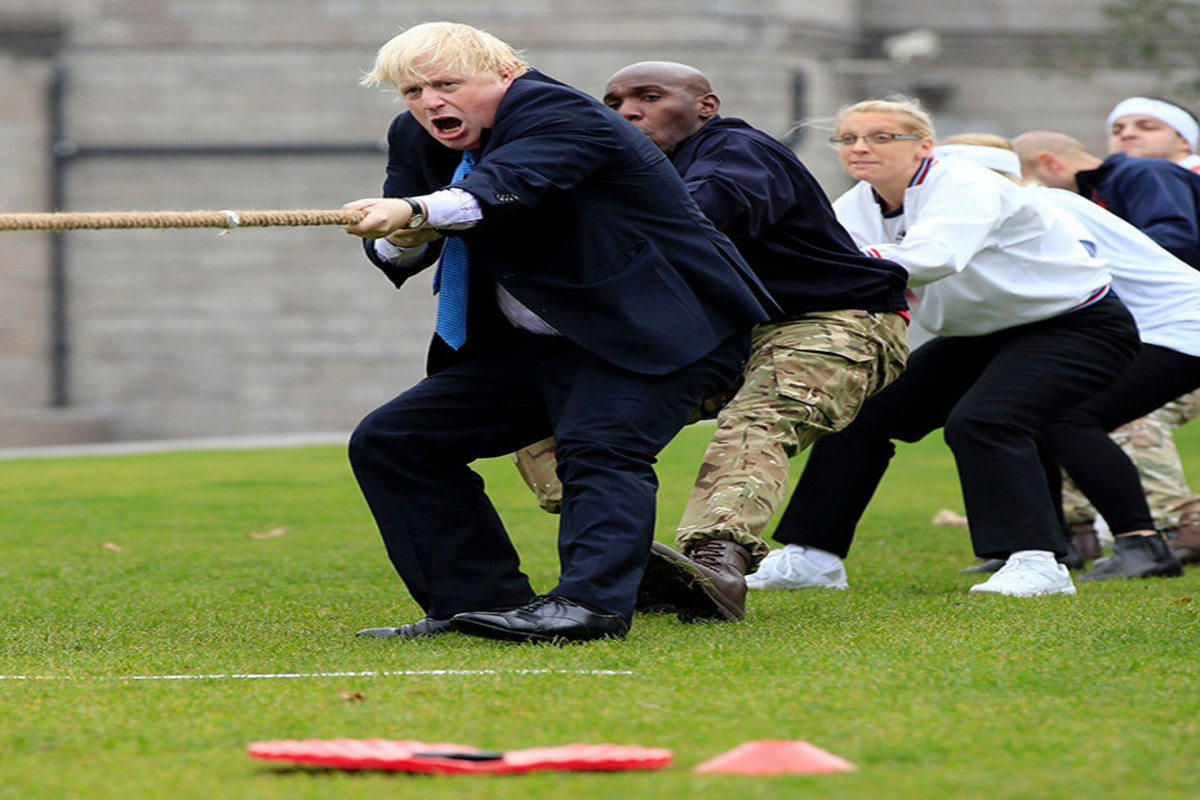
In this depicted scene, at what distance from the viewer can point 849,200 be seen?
20.8 feet

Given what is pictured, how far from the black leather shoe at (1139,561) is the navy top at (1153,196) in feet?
4.87

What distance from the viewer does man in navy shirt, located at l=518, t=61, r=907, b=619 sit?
513cm

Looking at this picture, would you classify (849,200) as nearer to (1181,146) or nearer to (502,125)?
(502,125)

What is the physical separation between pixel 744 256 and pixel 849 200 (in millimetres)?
1039

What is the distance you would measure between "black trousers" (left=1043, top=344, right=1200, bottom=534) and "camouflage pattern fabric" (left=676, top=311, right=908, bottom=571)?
3.84 ft

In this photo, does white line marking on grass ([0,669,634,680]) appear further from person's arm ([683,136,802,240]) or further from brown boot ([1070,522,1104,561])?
brown boot ([1070,522,1104,561])

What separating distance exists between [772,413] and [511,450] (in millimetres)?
770

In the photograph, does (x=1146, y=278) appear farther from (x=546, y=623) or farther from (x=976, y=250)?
(x=546, y=623)

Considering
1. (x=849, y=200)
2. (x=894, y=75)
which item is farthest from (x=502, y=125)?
(x=894, y=75)

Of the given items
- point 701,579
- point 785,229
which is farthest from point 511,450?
point 785,229

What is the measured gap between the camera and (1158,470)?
7.37 m

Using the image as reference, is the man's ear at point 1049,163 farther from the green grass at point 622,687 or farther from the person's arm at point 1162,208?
the green grass at point 622,687

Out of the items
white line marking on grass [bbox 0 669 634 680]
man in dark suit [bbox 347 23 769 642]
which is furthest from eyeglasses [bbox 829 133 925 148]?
white line marking on grass [bbox 0 669 634 680]

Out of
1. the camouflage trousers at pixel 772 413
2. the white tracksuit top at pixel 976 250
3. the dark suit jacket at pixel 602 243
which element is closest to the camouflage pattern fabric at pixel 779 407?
the camouflage trousers at pixel 772 413
